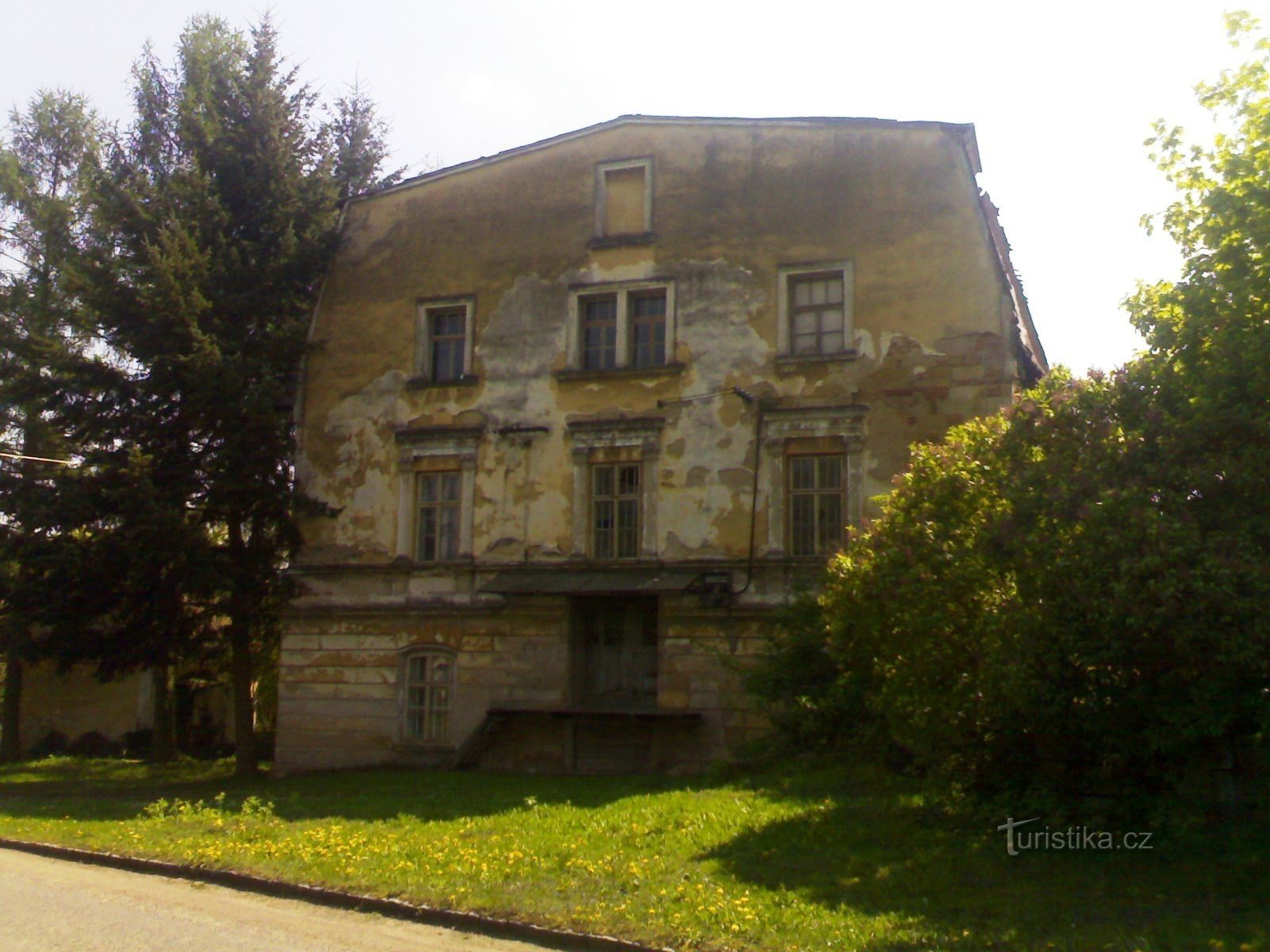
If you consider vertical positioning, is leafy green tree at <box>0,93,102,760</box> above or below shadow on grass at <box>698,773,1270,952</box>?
above

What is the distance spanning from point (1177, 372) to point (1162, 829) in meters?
3.80

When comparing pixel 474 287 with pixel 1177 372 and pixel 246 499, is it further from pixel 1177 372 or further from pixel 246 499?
pixel 1177 372

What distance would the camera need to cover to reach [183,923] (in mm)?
9734

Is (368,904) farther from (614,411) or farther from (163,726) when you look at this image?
(163,726)

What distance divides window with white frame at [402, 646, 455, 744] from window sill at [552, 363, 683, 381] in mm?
5388

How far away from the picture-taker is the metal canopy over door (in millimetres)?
21609

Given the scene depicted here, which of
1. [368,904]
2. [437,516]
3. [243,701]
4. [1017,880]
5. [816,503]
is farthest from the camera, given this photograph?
[243,701]

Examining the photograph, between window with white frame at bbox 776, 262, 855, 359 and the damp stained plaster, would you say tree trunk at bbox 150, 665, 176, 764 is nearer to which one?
the damp stained plaster

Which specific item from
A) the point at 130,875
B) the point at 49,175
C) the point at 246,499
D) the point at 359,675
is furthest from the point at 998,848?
the point at 49,175

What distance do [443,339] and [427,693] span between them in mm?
6691

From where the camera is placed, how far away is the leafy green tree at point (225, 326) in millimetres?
22891

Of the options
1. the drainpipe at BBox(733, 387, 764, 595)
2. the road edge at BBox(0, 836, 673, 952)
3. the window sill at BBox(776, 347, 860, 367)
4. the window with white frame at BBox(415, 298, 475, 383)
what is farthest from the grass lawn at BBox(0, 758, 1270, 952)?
the window with white frame at BBox(415, 298, 475, 383)

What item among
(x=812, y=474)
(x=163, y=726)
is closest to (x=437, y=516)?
(x=812, y=474)

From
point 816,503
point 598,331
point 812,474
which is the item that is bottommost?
point 816,503
